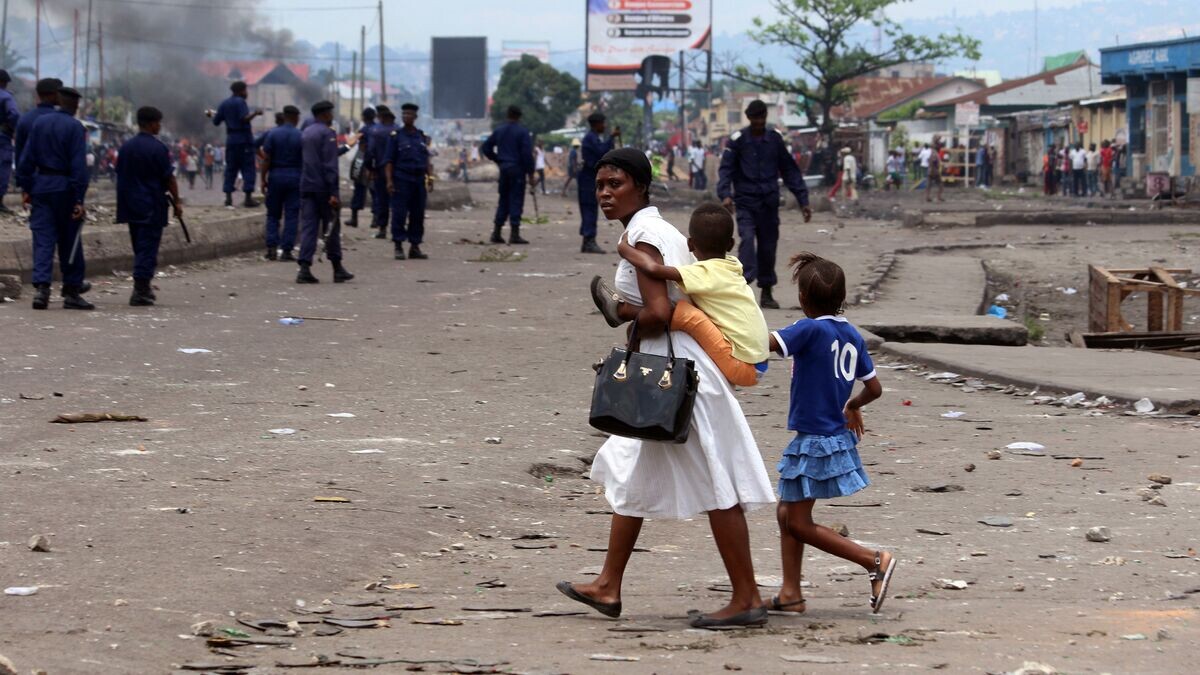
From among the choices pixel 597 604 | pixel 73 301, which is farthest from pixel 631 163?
pixel 73 301

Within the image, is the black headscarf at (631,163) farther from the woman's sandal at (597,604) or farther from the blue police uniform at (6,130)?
the blue police uniform at (6,130)

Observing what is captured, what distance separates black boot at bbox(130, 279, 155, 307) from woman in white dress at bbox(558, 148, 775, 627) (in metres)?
8.81

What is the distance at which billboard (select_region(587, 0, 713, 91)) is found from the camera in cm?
5256

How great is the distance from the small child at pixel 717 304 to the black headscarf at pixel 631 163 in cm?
22

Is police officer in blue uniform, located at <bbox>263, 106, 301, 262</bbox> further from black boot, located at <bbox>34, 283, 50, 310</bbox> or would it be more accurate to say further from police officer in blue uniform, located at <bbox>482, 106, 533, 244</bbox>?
black boot, located at <bbox>34, 283, 50, 310</bbox>

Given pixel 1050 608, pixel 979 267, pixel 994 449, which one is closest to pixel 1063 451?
pixel 994 449

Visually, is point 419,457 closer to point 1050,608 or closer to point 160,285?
point 1050,608

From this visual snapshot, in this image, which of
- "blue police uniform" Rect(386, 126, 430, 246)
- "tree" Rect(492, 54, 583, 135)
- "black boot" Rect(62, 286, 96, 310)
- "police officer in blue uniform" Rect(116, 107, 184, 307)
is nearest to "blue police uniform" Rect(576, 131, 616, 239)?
"blue police uniform" Rect(386, 126, 430, 246)

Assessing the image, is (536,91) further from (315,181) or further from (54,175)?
(54,175)

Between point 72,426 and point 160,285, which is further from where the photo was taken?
point 160,285

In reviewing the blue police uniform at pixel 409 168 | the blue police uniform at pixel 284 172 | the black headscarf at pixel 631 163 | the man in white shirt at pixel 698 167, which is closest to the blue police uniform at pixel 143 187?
the blue police uniform at pixel 284 172

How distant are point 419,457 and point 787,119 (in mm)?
99497

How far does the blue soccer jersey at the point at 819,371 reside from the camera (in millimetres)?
4566

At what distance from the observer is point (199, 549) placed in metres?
4.89
